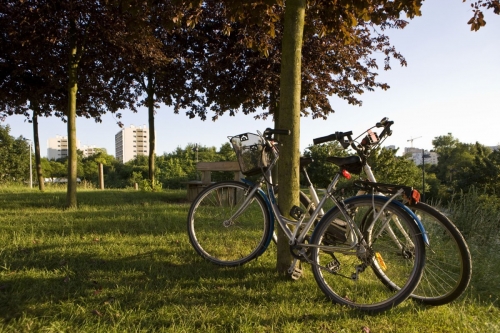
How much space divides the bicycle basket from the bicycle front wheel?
0.63 ft

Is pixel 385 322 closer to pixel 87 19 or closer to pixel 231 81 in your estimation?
pixel 87 19

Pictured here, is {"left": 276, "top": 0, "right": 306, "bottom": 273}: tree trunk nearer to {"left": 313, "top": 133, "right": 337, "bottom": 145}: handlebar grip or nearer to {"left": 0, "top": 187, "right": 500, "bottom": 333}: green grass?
{"left": 313, "top": 133, "right": 337, "bottom": 145}: handlebar grip

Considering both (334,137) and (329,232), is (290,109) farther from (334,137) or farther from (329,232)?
(329,232)

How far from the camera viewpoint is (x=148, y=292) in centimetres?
269

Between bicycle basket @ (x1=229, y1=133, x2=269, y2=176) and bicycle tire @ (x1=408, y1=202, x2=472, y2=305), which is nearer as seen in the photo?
bicycle tire @ (x1=408, y1=202, x2=472, y2=305)

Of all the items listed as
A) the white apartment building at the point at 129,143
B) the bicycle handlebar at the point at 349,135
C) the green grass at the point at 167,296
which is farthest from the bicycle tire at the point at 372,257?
the white apartment building at the point at 129,143

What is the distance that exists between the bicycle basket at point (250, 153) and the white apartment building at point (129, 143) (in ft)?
466

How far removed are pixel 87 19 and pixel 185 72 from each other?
166 inches

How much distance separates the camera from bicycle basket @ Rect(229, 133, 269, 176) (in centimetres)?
322

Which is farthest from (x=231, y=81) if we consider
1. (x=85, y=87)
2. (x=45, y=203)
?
(x=45, y=203)

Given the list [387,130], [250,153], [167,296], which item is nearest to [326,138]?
[387,130]

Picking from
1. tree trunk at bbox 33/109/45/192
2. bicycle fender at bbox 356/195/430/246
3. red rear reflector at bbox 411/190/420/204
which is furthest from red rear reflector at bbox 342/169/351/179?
tree trunk at bbox 33/109/45/192

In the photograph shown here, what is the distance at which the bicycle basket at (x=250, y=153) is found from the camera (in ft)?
10.6

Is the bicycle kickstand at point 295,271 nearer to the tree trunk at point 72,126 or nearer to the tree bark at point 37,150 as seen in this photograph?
the tree trunk at point 72,126
